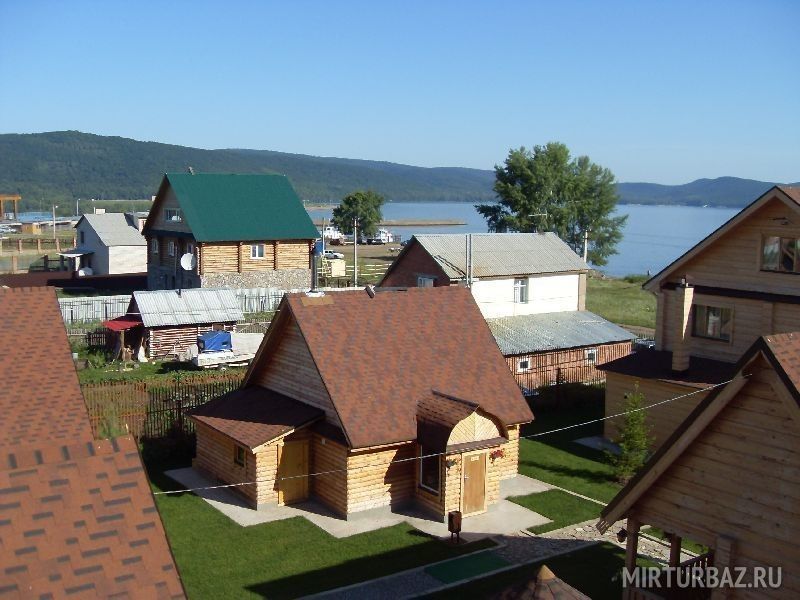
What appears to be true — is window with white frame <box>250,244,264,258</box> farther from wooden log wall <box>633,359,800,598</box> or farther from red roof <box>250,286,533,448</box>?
wooden log wall <box>633,359,800,598</box>

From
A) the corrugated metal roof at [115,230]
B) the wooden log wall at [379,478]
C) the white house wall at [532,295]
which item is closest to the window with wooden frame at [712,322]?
the wooden log wall at [379,478]

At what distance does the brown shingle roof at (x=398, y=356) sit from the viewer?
19.8 meters

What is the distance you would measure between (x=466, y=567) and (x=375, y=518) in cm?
316

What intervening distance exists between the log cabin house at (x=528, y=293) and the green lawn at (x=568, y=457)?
9.58 ft

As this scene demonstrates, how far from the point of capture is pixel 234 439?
19906 millimetres

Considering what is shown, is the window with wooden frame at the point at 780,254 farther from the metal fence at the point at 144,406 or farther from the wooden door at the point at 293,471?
the metal fence at the point at 144,406

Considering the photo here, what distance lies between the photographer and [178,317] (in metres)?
37.1

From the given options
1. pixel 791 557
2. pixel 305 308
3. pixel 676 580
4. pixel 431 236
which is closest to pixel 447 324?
pixel 305 308

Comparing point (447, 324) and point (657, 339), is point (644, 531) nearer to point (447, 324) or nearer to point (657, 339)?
point (447, 324)

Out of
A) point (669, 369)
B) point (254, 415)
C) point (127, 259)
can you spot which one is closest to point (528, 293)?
point (669, 369)

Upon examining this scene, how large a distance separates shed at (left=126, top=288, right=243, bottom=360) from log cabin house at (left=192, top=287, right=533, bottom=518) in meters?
14.9

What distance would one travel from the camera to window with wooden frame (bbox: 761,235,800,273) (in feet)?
74.8

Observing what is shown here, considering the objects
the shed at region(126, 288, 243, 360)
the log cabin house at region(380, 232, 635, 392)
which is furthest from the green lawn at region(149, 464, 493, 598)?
the shed at region(126, 288, 243, 360)

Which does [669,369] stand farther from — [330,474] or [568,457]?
[330,474]
